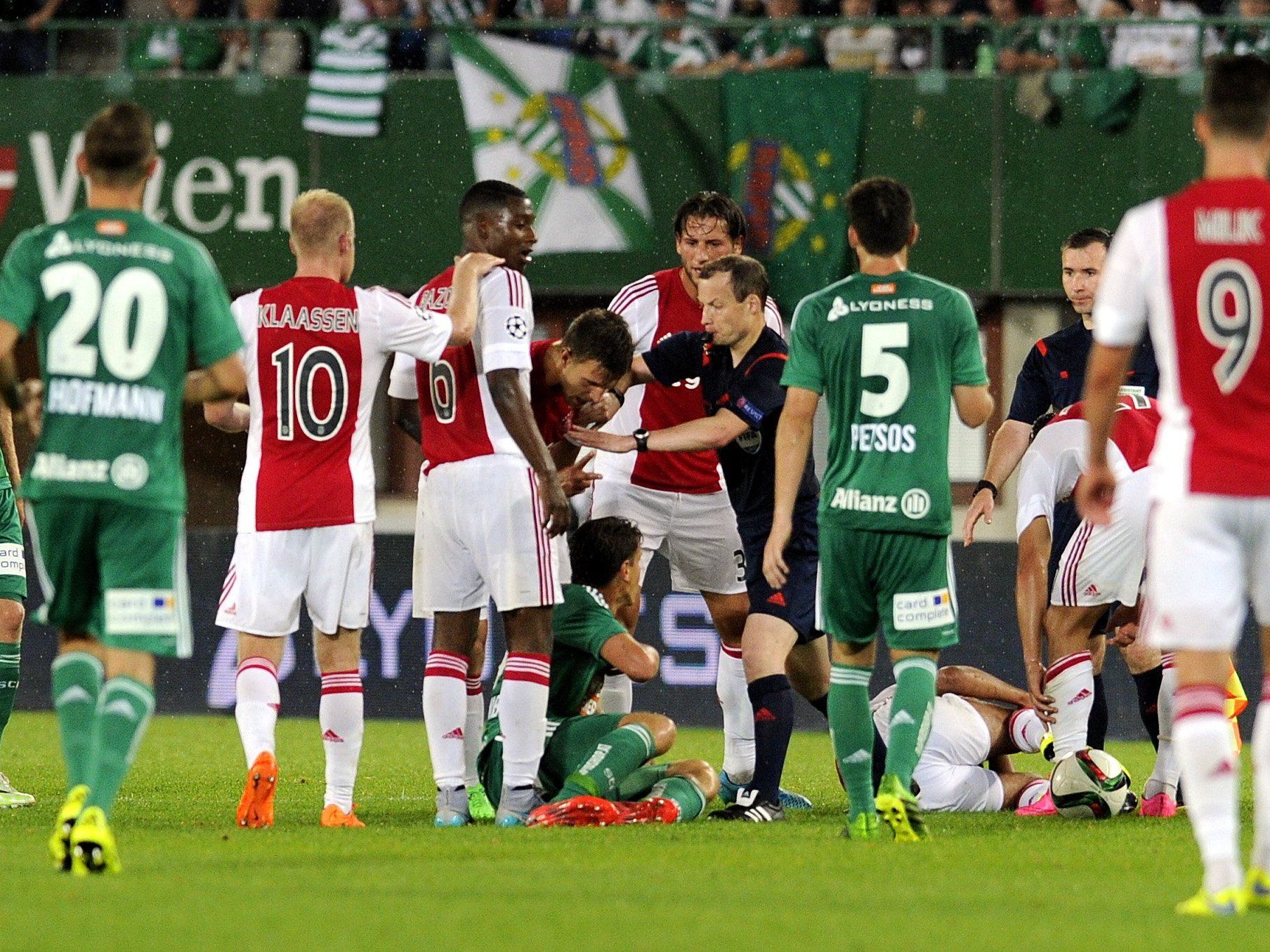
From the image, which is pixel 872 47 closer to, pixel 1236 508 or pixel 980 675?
pixel 980 675

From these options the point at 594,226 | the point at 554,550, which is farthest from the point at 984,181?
the point at 554,550

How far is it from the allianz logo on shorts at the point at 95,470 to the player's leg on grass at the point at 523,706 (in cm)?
203

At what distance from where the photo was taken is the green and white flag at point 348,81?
1467cm

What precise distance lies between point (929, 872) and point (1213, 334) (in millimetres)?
1771

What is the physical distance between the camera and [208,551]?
1374 cm

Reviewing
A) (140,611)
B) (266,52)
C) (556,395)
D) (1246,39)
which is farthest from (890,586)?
(266,52)

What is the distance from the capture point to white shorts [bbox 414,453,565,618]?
704cm

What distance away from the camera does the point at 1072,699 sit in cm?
755

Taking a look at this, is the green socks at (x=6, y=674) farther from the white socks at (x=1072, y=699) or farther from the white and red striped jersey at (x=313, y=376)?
the white socks at (x=1072, y=699)

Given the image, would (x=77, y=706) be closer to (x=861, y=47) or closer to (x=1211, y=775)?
(x=1211, y=775)

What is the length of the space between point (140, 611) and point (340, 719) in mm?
1799

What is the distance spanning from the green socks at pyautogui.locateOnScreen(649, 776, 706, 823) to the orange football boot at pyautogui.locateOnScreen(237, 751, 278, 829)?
143 centimetres

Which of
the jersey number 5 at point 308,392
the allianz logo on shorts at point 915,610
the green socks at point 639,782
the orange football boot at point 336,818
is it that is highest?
the jersey number 5 at point 308,392

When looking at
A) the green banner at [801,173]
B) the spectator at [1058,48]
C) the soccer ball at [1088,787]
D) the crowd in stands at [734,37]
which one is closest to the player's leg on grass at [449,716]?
the soccer ball at [1088,787]
